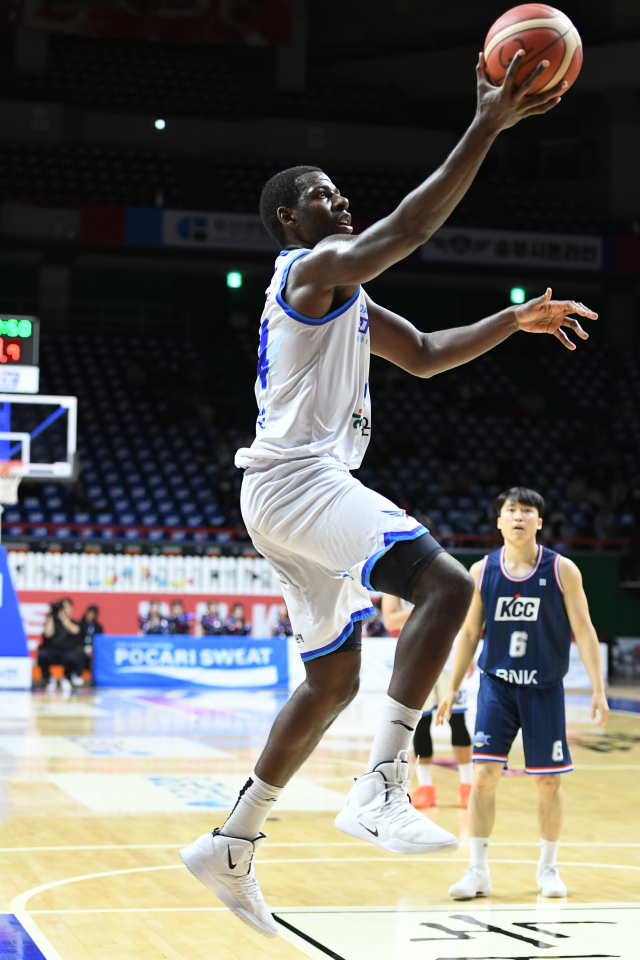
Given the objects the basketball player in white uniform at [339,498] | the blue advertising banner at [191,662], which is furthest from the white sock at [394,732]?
the blue advertising banner at [191,662]

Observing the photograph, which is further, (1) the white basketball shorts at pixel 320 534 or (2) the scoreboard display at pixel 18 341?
(2) the scoreboard display at pixel 18 341

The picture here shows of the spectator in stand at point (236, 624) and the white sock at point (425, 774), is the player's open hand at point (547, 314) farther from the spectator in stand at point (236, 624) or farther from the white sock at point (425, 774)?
the spectator in stand at point (236, 624)

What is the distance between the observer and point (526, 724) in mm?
6336

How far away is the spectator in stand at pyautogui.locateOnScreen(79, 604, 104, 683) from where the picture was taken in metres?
17.3

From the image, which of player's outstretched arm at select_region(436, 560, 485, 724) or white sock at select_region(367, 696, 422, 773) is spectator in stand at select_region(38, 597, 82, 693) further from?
white sock at select_region(367, 696, 422, 773)

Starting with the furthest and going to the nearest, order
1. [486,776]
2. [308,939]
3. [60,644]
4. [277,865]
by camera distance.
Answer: [60,644] → [277,865] → [486,776] → [308,939]

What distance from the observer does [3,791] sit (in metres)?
8.71

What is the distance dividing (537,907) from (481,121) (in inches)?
157

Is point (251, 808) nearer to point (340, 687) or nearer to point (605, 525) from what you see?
point (340, 687)

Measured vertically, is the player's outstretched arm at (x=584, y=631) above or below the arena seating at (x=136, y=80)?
below

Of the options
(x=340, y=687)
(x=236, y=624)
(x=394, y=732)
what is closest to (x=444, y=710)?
(x=340, y=687)

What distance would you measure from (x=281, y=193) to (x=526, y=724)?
11.5 ft

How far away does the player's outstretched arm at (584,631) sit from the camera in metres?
6.28

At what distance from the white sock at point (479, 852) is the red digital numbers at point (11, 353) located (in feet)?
32.7
